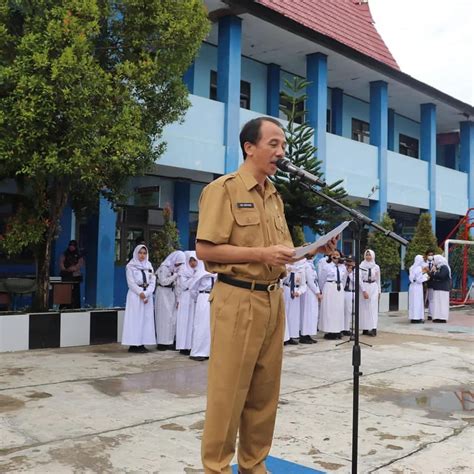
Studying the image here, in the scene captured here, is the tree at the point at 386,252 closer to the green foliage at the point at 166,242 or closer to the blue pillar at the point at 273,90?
the blue pillar at the point at 273,90

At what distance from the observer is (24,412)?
5.02m

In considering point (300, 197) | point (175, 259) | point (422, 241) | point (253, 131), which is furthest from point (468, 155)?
point (253, 131)

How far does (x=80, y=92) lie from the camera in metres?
7.23

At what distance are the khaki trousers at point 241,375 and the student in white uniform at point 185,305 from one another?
19.6 ft

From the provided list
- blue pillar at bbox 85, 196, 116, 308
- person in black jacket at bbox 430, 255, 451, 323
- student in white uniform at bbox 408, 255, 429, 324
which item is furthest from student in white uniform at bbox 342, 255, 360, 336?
blue pillar at bbox 85, 196, 116, 308

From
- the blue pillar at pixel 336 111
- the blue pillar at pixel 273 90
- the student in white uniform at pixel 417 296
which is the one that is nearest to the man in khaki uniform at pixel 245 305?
the student in white uniform at pixel 417 296

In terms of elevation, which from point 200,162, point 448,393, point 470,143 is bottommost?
point 448,393

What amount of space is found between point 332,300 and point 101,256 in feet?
14.8

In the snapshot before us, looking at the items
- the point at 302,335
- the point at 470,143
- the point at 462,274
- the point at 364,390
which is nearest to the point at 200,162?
the point at 302,335

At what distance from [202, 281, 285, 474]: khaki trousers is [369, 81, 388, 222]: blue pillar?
14.9 m

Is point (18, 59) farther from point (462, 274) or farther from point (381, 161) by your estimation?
point (462, 274)

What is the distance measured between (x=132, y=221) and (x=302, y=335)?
6.10 metres

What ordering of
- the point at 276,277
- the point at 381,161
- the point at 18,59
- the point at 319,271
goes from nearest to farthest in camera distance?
the point at 276,277 → the point at 18,59 → the point at 319,271 → the point at 381,161

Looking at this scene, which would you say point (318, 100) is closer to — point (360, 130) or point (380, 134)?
point (380, 134)
